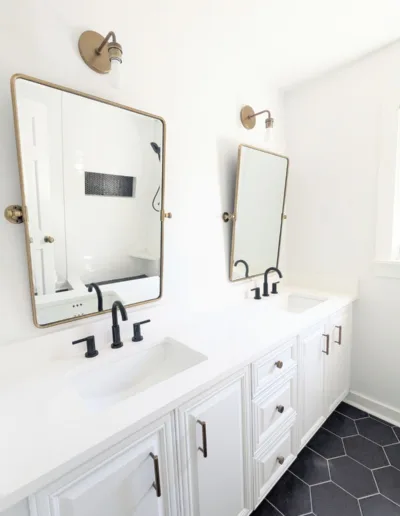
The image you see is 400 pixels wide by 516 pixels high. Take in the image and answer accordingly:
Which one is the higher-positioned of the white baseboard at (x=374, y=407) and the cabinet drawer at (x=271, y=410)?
the cabinet drawer at (x=271, y=410)

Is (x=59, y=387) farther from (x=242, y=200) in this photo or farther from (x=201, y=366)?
(x=242, y=200)

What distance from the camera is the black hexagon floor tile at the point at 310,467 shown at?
1.35 m

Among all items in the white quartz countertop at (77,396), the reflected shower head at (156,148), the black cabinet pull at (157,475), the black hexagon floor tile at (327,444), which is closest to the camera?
the white quartz countertop at (77,396)

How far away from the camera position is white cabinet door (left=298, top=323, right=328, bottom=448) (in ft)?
4.60

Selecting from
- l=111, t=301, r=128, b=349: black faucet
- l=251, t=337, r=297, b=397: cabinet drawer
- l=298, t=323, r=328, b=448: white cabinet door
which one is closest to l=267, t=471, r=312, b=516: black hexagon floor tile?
l=298, t=323, r=328, b=448: white cabinet door

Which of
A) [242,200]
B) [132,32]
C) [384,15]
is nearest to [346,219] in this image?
[242,200]

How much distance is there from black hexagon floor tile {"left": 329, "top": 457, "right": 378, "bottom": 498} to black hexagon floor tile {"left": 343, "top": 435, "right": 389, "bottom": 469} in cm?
5

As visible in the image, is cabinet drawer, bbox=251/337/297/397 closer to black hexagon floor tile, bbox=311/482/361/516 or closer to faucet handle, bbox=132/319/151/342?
faucet handle, bbox=132/319/151/342

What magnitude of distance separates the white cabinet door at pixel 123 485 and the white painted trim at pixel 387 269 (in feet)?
Result: 5.32

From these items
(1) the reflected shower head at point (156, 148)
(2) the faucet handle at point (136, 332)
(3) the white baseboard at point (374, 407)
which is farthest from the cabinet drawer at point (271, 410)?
(1) the reflected shower head at point (156, 148)

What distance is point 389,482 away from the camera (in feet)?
4.33

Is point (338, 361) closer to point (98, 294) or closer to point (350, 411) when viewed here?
point (350, 411)

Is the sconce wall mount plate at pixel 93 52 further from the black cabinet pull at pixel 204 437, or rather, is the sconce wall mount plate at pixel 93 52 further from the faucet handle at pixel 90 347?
the black cabinet pull at pixel 204 437

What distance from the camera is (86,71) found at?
106cm
